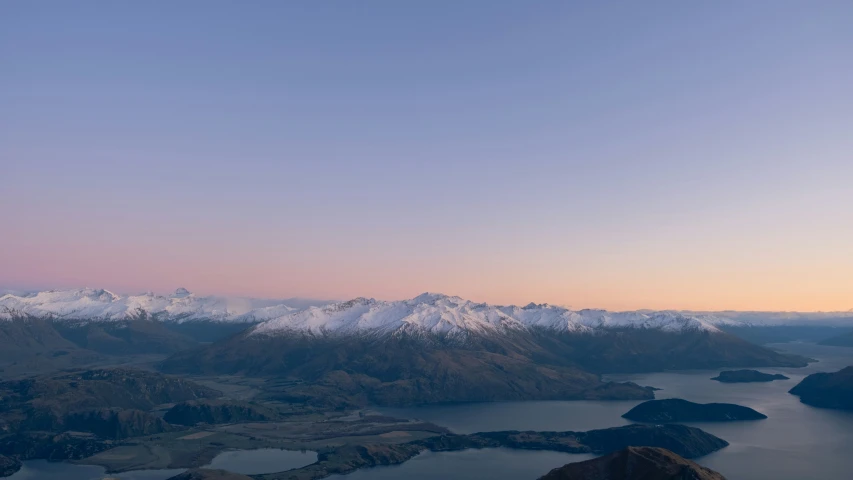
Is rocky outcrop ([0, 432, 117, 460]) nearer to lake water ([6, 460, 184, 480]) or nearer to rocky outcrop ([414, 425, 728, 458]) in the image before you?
lake water ([6, 460, 184, 480])

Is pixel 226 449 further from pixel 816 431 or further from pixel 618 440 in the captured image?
pixel 816 431

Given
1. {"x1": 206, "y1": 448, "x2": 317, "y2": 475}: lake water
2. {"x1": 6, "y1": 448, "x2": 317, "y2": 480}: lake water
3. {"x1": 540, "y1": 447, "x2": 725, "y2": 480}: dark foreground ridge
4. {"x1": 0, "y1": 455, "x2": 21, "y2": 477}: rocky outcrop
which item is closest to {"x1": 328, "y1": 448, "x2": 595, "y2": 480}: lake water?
{"x1": 206, "y1": 448, "x2": 317, "y2": 475}: lake water

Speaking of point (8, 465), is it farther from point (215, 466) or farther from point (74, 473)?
point (215, 466)

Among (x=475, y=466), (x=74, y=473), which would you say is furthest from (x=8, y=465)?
(x=475, y=466)

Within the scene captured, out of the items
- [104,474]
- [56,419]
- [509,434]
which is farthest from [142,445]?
[509,434]

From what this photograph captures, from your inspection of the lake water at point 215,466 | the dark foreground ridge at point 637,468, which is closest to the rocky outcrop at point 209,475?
the lake water at point 215,466

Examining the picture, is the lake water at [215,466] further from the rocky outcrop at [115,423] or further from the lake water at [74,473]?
the rocky outcrop at [115,423]

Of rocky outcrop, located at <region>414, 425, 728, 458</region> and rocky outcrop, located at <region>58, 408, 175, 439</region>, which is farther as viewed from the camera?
rocky outcrop, located at <region>58, 408, 175, 439</region>
